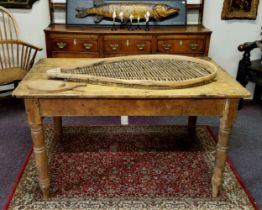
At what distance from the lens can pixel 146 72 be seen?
2008 mm

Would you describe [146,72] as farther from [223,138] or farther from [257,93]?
[257,93]

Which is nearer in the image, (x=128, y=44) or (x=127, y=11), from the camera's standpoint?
(x=128, y=44)

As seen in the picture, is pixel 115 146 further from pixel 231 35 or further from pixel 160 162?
pixel 231 35

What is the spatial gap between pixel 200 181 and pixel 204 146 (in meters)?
0.58

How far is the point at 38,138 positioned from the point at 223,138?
117 cm

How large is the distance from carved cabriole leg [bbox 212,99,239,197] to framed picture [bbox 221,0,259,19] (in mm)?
2248

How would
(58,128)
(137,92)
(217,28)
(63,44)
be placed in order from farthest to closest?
(217,28) < (63,44) < (58,128) < (137,92)

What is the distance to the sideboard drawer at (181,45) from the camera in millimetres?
3318

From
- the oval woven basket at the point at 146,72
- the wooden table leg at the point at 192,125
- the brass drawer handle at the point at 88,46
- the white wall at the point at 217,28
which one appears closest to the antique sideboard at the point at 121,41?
the brass drawer handle at the point at 88,46

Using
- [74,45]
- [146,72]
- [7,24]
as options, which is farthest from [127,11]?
[146,72]

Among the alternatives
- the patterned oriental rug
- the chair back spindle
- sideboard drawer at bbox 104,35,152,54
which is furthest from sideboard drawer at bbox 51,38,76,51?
the patterned oriental rug

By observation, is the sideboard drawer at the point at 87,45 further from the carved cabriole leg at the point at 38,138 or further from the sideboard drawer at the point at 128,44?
the carved cabriole leg at the point at 38,138

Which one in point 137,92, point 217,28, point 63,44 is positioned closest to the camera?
point 137,92

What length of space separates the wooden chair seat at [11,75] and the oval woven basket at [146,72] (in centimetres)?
135
